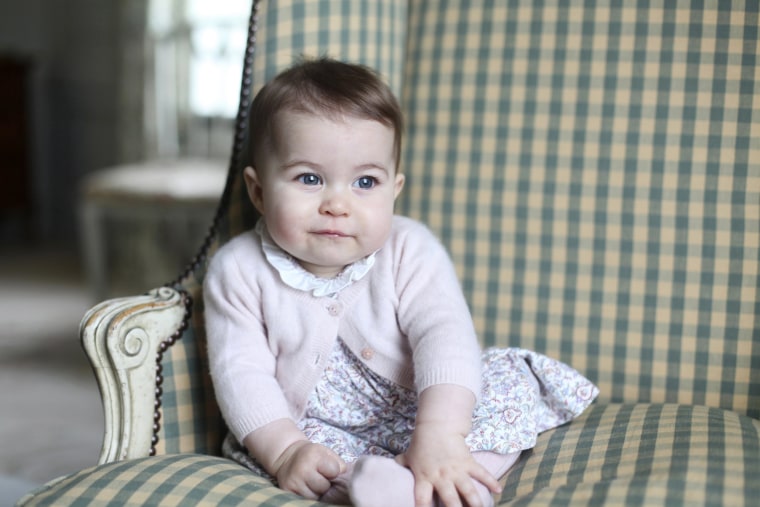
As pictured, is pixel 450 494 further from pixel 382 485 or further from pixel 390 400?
pixel 390 400

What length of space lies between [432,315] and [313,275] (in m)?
0.18

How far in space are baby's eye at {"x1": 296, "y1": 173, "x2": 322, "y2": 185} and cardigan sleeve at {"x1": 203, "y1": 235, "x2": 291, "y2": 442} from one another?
0.48ft

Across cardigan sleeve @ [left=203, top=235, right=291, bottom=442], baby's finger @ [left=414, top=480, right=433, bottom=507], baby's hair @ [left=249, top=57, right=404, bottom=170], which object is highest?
baby's hair @ [left=249, top=57, right=404, bottom=170]

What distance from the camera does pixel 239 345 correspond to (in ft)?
3.70

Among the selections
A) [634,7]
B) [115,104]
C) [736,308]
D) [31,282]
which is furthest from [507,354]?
[115,104]

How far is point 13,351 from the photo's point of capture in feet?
9.86

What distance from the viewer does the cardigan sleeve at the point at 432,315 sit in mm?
1063

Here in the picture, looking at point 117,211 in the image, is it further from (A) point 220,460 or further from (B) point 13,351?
(A) point 220,460

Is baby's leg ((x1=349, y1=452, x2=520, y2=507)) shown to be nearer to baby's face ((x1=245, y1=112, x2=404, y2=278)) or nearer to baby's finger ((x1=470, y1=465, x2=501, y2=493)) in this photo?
baby's finger ((x1=470, y1=465, x2=501, y2=493))

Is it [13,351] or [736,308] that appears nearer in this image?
[736,308]

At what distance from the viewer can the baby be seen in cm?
106

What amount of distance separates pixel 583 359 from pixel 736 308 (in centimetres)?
24

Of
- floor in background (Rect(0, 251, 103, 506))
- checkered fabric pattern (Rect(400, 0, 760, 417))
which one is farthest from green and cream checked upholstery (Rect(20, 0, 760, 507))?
floor in background (Rect(0, 251, 103, 506))

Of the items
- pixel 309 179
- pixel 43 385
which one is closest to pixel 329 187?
pixel 309 179
